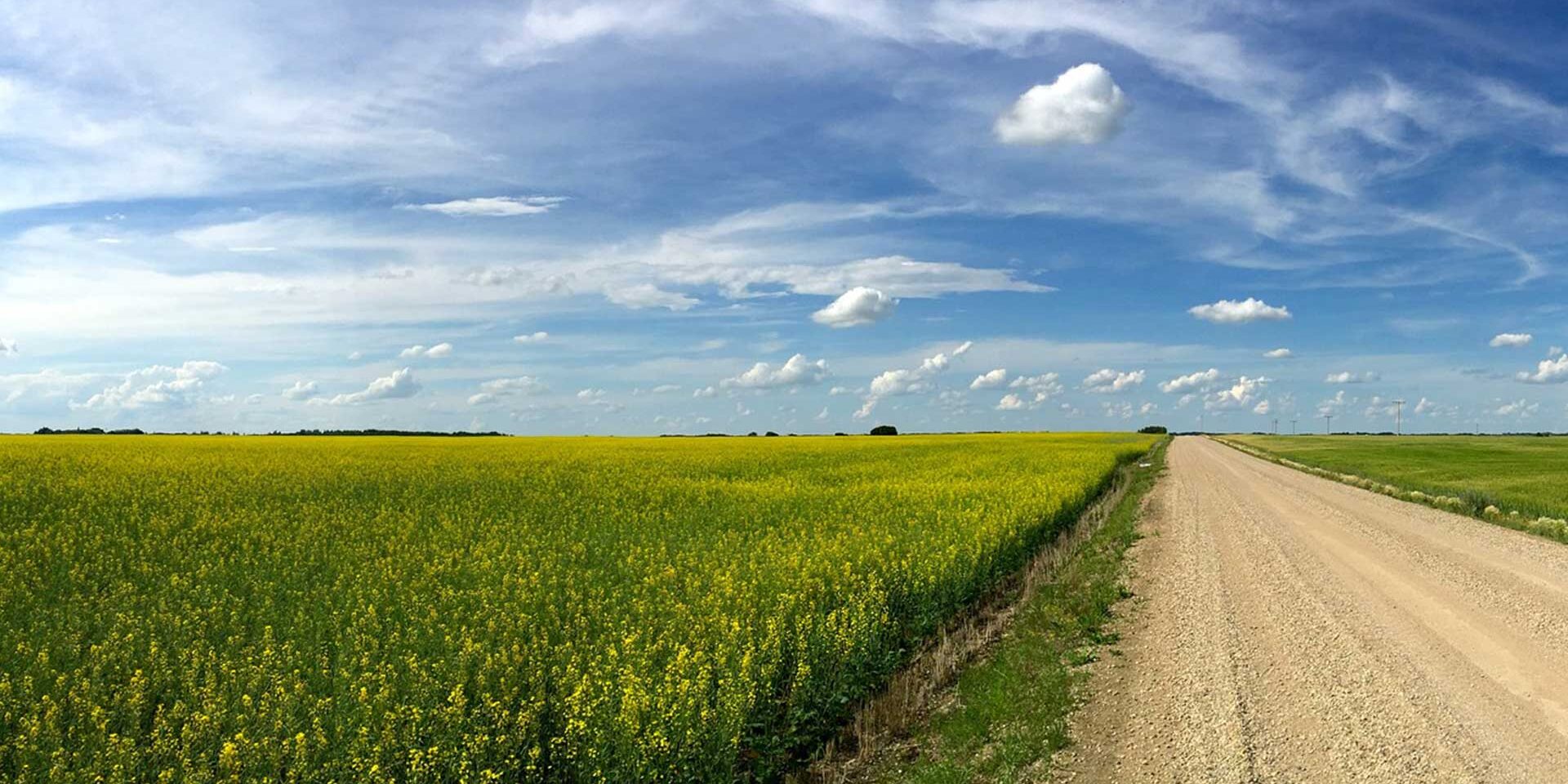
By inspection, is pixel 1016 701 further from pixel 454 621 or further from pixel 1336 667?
pixel 454 621

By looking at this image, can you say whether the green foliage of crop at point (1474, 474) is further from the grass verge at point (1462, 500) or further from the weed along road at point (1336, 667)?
the weed along road at point (1336, 667)

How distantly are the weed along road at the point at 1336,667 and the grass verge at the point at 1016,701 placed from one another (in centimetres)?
37

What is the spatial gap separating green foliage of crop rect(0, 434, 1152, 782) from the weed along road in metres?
2.86

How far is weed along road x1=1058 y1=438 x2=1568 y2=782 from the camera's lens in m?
→ 8.00

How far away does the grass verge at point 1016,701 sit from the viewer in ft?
27.1

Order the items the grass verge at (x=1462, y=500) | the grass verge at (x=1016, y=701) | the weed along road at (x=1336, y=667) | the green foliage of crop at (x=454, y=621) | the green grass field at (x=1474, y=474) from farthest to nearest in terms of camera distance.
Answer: the green grass field at (x=1474, y=474) < the grass verge at (x=1462, y=500) < the grass verge at (x=1016, y=701) < the weed along road at (x=1336, y=667) < the green foliage of crop at (x=454, y=621)

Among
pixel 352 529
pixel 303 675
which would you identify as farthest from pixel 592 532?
pixel 303 675

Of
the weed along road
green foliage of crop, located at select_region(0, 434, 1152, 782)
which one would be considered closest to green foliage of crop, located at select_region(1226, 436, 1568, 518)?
the weed along road

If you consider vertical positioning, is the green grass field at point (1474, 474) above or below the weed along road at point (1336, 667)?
above

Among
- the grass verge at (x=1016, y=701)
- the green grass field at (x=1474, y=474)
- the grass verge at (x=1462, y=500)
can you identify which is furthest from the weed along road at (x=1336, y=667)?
the green grass field at (x=1474, y=474)

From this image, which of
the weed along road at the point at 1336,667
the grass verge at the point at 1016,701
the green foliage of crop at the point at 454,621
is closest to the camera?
the green foliage of crop at the point at 454,621

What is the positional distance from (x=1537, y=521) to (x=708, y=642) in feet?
81.1

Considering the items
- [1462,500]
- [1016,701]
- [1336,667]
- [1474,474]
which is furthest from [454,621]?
[1474,474]

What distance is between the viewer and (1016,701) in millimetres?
9711
